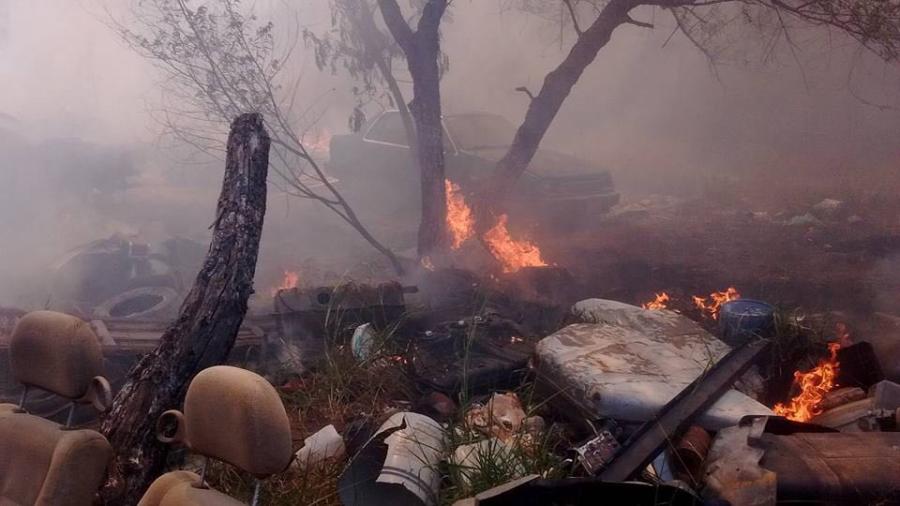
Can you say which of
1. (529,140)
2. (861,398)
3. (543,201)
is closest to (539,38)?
(543,201)

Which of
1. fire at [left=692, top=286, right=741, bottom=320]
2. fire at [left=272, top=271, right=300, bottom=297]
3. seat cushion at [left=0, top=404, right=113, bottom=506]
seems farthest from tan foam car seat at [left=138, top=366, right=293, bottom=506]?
fire at [left=272, top=271, right=300, bottom=297]

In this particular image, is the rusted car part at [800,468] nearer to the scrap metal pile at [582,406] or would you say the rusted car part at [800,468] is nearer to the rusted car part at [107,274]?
the scrap metal pile at [582,406]

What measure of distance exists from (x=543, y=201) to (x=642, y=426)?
20.7ft

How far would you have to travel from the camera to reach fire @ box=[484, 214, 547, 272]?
26.4 feet

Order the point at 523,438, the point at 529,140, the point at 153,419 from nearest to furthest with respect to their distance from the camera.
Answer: the point at 153,419 → the point at 523,438 → the point at 529,140

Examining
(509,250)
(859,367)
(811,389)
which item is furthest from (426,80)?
(859,367)

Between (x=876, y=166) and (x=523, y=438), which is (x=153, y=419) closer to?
(x=523, y=438)

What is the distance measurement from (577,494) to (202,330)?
1.87m

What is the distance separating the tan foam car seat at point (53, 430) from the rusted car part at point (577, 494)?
1383 millimetres

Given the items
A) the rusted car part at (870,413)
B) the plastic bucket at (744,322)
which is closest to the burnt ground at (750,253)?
the plastic bucket at (744,322)

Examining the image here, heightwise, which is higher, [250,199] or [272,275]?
[250,199]

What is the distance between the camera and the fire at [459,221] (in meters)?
8.26

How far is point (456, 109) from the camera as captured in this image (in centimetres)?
1870

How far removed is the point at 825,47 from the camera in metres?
14.5
